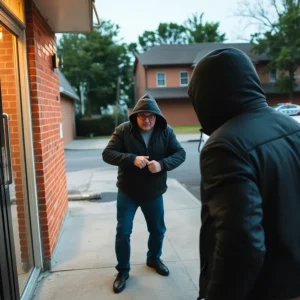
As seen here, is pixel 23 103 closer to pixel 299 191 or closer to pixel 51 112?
pixel 51 112

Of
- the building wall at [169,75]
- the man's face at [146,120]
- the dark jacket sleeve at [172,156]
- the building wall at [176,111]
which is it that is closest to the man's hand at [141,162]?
the dark jacket sleeve at [172,156]

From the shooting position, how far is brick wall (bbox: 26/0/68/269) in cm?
341

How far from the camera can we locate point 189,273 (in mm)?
3475

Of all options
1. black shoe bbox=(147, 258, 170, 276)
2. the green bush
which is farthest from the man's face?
the green bush

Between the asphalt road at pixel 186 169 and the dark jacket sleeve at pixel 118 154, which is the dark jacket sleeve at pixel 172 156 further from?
the asphalt road at pixel 186 169

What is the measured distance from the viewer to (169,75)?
1249 inches

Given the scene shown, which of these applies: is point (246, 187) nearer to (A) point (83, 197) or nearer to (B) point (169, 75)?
(A) point (83, 197)

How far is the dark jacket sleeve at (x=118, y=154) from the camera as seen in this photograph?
122 inches

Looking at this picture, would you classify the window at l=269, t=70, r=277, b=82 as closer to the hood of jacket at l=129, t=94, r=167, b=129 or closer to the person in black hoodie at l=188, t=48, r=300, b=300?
the hood of jacket at l=129, t=94, r=167, b=129

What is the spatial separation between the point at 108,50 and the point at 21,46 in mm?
36535

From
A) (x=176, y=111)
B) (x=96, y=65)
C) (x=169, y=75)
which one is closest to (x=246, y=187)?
(x=176, y=111)

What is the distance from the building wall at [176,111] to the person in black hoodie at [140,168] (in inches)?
1101

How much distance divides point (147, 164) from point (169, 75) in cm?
2958

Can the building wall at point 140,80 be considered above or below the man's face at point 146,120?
above
